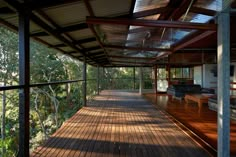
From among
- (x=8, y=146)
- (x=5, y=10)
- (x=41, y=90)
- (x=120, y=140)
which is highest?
(x=5, y=10)

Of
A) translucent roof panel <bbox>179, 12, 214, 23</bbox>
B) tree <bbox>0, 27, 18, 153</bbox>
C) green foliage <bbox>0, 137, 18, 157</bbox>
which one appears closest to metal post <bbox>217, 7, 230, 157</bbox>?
translucent roof panel <bbox>179, 12, 214, 23</bbox>

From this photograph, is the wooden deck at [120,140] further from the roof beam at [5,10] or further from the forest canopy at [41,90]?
the forest canopy at [41,90]

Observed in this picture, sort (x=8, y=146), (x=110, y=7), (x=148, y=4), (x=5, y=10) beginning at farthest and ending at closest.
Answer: (x=8, y=146), (x=148, y=4), (x=110, y=7), (x=5, y=10)

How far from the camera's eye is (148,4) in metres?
4.50

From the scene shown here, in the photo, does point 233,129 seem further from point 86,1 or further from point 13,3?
point 13,3

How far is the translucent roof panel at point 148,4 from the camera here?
4.34m

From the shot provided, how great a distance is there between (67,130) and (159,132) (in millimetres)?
1985

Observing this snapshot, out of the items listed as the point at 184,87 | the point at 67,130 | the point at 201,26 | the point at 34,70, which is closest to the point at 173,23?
the point at 201,26

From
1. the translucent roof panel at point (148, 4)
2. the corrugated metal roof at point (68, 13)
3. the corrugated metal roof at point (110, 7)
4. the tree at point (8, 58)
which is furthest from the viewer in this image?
the tree at point (8, 58)

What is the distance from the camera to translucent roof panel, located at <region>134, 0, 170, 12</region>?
171 inches

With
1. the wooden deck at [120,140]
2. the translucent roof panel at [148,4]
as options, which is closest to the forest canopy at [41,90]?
the wooden deck at [120,140]

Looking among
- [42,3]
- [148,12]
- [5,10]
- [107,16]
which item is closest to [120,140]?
[107,16]

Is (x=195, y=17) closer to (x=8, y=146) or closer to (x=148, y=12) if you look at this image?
(x=148, y=12)

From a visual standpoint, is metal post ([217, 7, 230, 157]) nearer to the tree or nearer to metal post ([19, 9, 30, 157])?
metal post ([19, 9, 30, 157])
